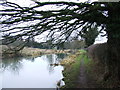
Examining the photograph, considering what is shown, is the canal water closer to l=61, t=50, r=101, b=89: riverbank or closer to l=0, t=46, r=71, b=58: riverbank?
l=0, t=46, r=71, b=58: riverbank

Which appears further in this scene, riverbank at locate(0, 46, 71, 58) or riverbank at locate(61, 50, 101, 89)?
riverbank at locate(61, 50, 101, 89)

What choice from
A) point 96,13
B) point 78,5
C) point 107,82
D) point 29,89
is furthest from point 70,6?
point 29,89

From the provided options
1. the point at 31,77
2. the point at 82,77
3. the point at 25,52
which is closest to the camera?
the point at 82,77

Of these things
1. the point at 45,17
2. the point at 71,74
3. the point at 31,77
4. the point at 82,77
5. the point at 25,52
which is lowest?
the point at 25,52

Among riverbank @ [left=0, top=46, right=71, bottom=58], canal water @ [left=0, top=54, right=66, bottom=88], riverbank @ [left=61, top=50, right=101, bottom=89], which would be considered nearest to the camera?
riverbank @ [left=0, top=46, right=71, bottom=58]

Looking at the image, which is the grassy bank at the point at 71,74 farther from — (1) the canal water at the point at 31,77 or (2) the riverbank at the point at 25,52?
(2) the riverbank at the point at 25,52

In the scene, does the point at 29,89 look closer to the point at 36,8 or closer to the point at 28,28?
the point at 28,28

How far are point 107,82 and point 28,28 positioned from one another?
494cm

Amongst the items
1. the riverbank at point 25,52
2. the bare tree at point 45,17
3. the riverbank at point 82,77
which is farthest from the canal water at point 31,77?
the bare tree at point 45,17

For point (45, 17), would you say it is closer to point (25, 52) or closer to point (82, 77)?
point (82, 77)

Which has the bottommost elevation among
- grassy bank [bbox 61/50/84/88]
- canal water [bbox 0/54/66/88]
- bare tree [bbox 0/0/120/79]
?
canal water [bbox 0/54/66/88]

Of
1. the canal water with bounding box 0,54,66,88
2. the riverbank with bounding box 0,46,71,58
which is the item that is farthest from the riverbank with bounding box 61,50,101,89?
the riverbank with bounding box 0,46,71,58

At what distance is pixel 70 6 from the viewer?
20.9ft

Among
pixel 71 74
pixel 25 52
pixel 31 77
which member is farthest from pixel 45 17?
pixel 25 52
